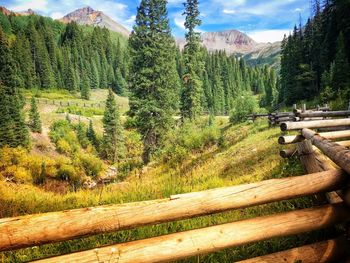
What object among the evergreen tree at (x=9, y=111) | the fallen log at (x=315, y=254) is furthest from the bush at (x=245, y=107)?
the fallen log at (x=315, y=254)

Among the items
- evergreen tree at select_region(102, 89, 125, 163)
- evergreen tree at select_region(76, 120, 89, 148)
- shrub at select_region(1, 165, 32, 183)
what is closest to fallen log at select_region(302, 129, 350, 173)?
shrub at select_region(1, 165, 32, 183)

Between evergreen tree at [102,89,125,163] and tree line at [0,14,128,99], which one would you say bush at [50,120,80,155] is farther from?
tree line at [0,14,128,99]

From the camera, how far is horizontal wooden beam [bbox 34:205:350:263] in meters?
2.59

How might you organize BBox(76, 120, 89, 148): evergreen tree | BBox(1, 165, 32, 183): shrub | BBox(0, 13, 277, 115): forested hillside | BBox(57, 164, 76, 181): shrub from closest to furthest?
BBox(1, 165, 32, 183): shrub → BBox(57, 164, 76, 181): shrub → BBox(76, 120, 89, 148): evergreen tree → BBox(0, 13, 277, 115): forested hillside

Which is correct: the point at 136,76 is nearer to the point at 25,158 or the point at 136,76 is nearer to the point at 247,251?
the point at 25,158

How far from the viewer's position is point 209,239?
112 inches

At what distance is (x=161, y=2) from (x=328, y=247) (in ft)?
102

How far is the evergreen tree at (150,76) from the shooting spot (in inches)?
1156

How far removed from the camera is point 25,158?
37719mm

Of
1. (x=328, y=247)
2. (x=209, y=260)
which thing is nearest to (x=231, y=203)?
(x=209, y=260)

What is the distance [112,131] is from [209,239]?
48.4m

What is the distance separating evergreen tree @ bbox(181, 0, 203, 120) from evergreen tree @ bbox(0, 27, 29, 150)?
24102mm

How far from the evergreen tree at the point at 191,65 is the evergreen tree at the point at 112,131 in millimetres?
12221

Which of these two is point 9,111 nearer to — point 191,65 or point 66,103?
point 191,65
